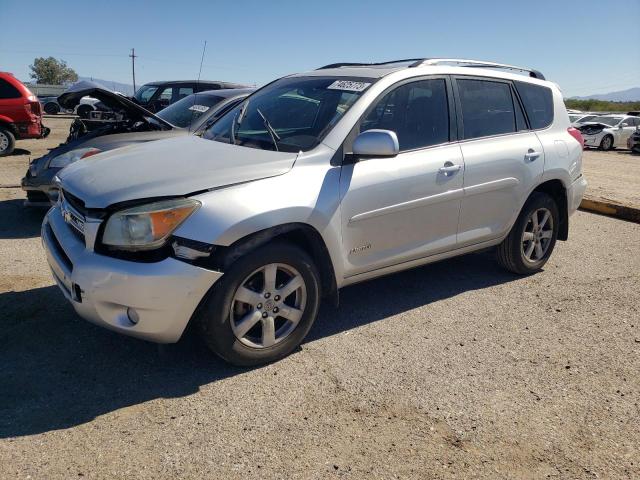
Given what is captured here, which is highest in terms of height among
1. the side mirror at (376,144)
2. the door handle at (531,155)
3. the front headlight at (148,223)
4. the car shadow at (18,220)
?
the side mirror at (376,144)

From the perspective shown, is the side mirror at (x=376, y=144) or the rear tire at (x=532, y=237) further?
the rear tire at (x=532, y=237)

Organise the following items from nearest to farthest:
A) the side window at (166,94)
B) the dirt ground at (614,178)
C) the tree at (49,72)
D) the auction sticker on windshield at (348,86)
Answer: the auction sticker on windshield at (348,86)
the dirt ground at (614,178)
the side window at (166,94)
the tree at (49,72)

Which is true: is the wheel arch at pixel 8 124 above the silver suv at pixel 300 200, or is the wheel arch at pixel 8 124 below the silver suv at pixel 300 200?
above

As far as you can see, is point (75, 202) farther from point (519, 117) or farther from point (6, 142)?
point (6, 142)

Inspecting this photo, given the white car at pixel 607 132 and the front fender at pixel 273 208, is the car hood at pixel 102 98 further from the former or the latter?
the white car at pixel 607 132

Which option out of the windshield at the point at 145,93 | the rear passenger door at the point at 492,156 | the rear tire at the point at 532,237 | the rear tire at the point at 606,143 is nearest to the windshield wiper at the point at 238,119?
the rear passenger door at the point at 492,156

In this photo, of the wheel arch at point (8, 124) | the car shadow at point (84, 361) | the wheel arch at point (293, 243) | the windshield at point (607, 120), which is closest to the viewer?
the car shadow at point (84, 361)

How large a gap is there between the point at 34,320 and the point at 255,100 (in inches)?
91.1

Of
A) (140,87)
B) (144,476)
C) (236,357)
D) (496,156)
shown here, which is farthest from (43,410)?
(140,87)

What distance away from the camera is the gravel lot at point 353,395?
2584mm

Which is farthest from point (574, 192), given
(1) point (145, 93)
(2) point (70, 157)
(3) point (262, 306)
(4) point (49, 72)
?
(4) point (49, 72)

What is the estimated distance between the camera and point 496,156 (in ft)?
14.7

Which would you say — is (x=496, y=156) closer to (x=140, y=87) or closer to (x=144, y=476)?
(x=144, y=476)

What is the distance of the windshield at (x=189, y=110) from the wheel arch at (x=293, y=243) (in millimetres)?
4340
